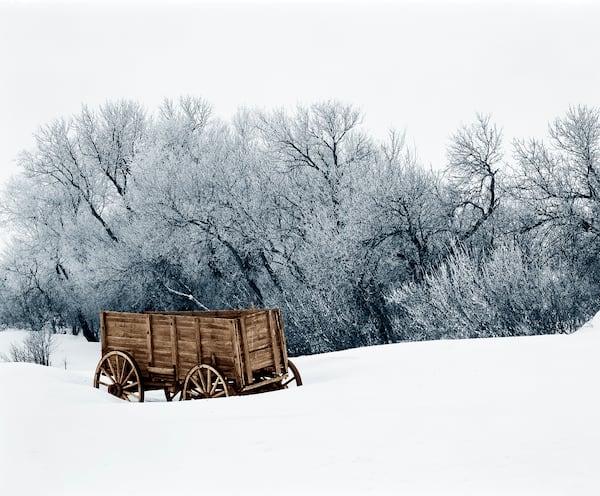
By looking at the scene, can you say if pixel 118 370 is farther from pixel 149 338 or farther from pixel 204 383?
pixel 204 383

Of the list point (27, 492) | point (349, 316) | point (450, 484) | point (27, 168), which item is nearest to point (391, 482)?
point (450, 484)

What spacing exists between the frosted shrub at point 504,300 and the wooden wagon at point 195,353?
27.6ft

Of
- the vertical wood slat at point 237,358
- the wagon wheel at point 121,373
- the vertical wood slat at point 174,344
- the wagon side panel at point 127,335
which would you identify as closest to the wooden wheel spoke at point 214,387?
the vertical wood slat at point 237,358

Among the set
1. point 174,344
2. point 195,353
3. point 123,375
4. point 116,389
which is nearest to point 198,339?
point 195,353

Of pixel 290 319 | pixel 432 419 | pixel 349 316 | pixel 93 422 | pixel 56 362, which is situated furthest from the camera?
pixel 56 362

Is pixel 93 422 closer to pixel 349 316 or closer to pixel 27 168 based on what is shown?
pixel 349 316

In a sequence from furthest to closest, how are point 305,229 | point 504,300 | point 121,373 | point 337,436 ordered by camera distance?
point 305,229 → point 504,300 → point 121,373 → point 337,436

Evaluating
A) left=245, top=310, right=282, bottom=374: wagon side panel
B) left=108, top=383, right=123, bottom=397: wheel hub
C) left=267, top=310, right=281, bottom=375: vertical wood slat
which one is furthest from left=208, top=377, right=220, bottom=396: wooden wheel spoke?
left=108, top=383, right=123, bottom=397: wheel hub

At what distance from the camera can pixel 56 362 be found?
89.4 ft

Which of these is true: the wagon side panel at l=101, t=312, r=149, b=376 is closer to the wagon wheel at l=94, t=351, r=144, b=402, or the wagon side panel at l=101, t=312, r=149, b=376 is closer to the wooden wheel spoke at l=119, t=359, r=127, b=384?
the wagon wheel at l=94, t=351, r=144, b=402

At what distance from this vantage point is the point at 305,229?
24.1 metres

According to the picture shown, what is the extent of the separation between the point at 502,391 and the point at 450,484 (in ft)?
11.0

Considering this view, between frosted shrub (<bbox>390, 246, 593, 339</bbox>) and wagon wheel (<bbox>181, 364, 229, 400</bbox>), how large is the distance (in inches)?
374

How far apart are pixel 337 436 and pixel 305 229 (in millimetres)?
18125
